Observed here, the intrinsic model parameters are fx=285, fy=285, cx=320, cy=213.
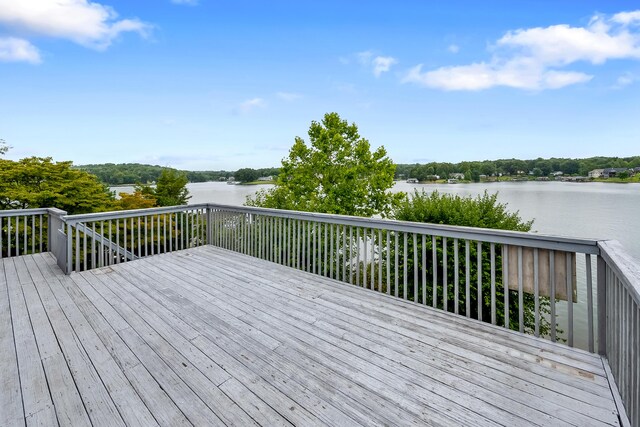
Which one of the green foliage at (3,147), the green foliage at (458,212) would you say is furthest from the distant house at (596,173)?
the green foliage at (3,147)

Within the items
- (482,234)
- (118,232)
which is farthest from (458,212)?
(118,232)

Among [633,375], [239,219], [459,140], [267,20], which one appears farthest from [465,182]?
[633,375]

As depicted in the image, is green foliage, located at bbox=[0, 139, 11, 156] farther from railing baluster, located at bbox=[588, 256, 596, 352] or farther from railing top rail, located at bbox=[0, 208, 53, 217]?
railing baluster, located at bbox=[588, 256, 596, 352]

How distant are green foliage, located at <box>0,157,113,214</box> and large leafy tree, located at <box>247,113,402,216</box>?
25.3 feet

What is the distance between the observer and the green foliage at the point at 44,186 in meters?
8.59

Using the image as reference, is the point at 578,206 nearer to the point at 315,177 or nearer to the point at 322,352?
the point at 315,177

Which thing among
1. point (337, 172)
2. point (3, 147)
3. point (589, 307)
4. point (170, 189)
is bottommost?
point (589, 307)

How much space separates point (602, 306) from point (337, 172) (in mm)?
12497

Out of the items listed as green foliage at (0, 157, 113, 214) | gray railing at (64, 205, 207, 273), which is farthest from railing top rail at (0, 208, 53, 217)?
green foliage at (0, 157, 113, 214)

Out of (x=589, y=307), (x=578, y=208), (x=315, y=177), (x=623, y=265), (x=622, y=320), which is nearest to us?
(x=623, y=265)

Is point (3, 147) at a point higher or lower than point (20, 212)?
higher

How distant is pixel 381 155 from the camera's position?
14672mm

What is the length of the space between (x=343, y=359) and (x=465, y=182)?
633 inches

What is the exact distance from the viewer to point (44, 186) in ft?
29.7
